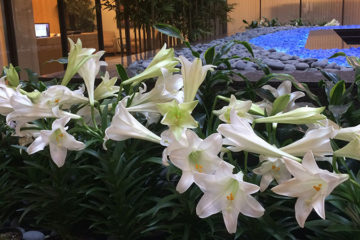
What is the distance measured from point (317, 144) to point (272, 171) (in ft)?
0.35

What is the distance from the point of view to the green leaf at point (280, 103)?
90cm

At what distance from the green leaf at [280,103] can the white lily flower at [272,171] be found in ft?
0.51

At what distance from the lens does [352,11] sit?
1284 centimetres

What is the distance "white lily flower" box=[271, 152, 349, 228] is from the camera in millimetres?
635

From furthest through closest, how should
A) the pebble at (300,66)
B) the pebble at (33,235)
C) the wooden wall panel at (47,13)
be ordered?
the wooden wall panel at (47,13) → the pebble at (300,66) → the pebble at (33,235)

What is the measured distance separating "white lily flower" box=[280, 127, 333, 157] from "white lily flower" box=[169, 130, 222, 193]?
0.14m

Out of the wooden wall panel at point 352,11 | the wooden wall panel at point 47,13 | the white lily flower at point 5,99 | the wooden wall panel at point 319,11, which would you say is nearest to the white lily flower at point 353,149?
the white lily flower at point 5,99

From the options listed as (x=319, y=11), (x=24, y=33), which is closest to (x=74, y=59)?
(x=24, y=33)

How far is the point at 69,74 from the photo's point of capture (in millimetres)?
1053

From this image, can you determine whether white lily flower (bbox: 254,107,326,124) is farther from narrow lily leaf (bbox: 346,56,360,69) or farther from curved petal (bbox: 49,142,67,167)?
narrow lily leaf (bbox: 346,56,360,69)

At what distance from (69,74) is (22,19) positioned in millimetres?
3843

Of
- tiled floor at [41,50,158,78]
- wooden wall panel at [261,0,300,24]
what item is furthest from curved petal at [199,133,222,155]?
wooden wall panel at [261,0,300,24]

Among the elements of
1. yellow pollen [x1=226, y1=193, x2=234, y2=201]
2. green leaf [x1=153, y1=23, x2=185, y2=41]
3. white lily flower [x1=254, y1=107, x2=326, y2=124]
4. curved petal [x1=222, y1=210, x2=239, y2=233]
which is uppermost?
green leaf [x1=153, y1=23, x2=185, y2=41]

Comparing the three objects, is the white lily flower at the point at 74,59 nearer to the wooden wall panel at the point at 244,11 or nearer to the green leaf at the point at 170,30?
the green leaf at the point at 170,30
